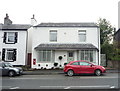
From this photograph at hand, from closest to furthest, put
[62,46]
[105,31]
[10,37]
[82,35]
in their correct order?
[62,46]
[82,35]
[10,37]
[105,31]

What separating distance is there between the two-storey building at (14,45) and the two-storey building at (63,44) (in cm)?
172

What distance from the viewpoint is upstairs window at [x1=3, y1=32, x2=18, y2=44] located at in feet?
70.3

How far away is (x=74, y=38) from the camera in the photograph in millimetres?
20875

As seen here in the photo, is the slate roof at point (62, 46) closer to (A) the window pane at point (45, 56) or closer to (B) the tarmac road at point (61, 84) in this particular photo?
(A) the window pane at point (45, 56)

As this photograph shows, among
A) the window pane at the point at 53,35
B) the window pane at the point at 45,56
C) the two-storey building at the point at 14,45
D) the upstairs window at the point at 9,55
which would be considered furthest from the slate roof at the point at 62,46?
the upstairs window at the point at 9,55

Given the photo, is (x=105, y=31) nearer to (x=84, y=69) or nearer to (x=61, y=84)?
(x=84, y=69)

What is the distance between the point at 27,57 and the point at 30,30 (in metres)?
4.54

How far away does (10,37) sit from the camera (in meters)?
21.6

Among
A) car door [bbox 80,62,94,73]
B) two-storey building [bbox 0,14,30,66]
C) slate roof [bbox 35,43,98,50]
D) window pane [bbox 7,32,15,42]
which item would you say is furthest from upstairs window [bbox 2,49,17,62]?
car door [bbox 80,62,94,73]

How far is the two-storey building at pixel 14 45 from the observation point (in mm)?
21094

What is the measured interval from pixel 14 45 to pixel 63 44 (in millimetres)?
7493

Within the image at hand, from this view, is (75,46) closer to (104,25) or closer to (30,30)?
(30,30)

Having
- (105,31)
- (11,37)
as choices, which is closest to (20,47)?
(11,37)

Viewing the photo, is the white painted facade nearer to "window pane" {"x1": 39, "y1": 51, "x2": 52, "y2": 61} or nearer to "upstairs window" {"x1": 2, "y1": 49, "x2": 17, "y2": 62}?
"upstairs window" {"x1": 2, "y1": 49, "x2": 17, "y2": 62}
